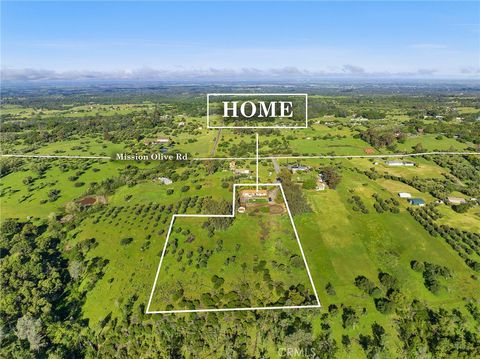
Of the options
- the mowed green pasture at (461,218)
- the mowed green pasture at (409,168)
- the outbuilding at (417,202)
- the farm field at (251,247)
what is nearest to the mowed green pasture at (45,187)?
the farm field at (251,247)

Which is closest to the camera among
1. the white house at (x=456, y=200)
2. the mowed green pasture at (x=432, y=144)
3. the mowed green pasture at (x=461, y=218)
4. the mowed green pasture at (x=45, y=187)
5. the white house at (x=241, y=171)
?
the mowed green pasture at (x=461, y=218)

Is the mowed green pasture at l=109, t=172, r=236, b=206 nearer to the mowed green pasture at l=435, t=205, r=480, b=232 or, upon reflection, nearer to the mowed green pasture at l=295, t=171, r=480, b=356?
the mowed green pasture at l=295, t=171, r=480, b=356

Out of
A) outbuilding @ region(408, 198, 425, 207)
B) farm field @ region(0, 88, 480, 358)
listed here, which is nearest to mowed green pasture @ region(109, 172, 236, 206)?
farm field @ region(0, 88, 480, 358)

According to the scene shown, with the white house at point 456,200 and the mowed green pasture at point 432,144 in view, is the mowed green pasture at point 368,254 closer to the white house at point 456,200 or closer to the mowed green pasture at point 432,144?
the white house at point 456,200

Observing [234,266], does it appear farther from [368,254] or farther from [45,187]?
[45,187]

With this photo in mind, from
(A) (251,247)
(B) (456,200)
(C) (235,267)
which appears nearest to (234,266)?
(C) (235,267)

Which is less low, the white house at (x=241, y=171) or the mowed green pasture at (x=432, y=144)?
the mowed green pasture at (x=432, y=144)
